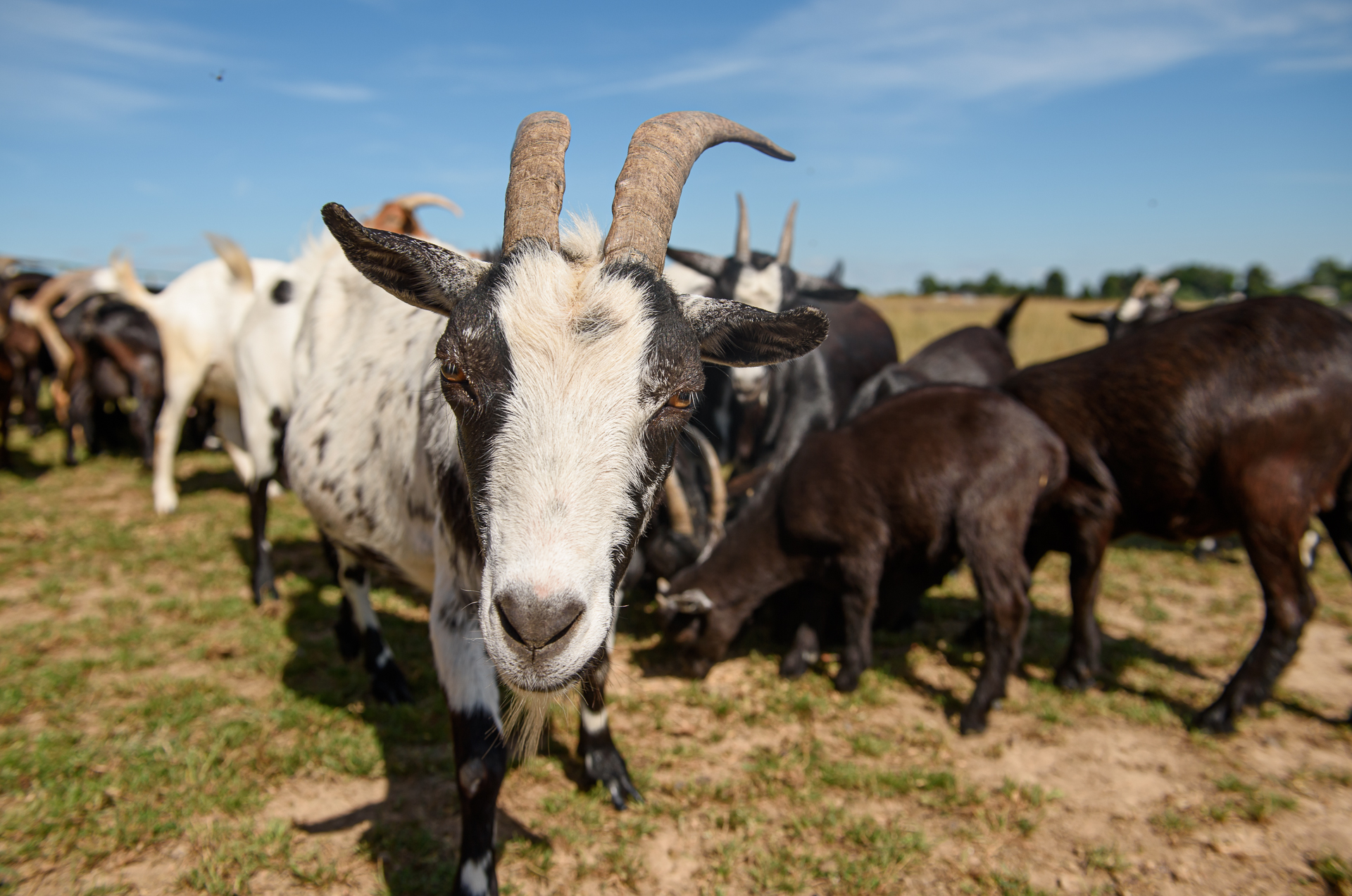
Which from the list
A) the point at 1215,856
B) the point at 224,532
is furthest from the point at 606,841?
the point at 224,532

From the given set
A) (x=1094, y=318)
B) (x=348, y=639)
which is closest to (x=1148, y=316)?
(x=1094, y=318)

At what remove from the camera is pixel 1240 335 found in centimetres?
432

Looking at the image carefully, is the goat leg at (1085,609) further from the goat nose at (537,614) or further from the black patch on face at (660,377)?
the goat nose at (537,614)

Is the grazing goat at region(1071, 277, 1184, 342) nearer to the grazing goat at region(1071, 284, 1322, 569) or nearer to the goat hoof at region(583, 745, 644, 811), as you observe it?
the grazing goat at region(1071, 284, 1322, 569)

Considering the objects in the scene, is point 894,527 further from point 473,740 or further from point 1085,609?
point 473,740

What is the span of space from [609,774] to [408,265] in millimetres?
2432

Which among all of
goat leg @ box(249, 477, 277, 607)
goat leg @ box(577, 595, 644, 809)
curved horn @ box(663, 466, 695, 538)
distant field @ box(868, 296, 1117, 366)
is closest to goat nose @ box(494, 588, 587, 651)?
goat leg @ box(577, 595, 644, 809)

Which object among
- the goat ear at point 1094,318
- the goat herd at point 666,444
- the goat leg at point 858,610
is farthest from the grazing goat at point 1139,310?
the goat leg at point 858,610

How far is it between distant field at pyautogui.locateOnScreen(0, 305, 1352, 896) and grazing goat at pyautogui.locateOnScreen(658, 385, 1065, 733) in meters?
0.40

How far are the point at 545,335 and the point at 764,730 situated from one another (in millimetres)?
Answer: 2985

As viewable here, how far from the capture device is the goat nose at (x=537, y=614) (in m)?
1.67

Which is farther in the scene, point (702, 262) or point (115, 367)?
point (115, 367)

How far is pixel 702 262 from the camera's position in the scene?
276 inches

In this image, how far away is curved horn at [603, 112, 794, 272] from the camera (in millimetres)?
2189
